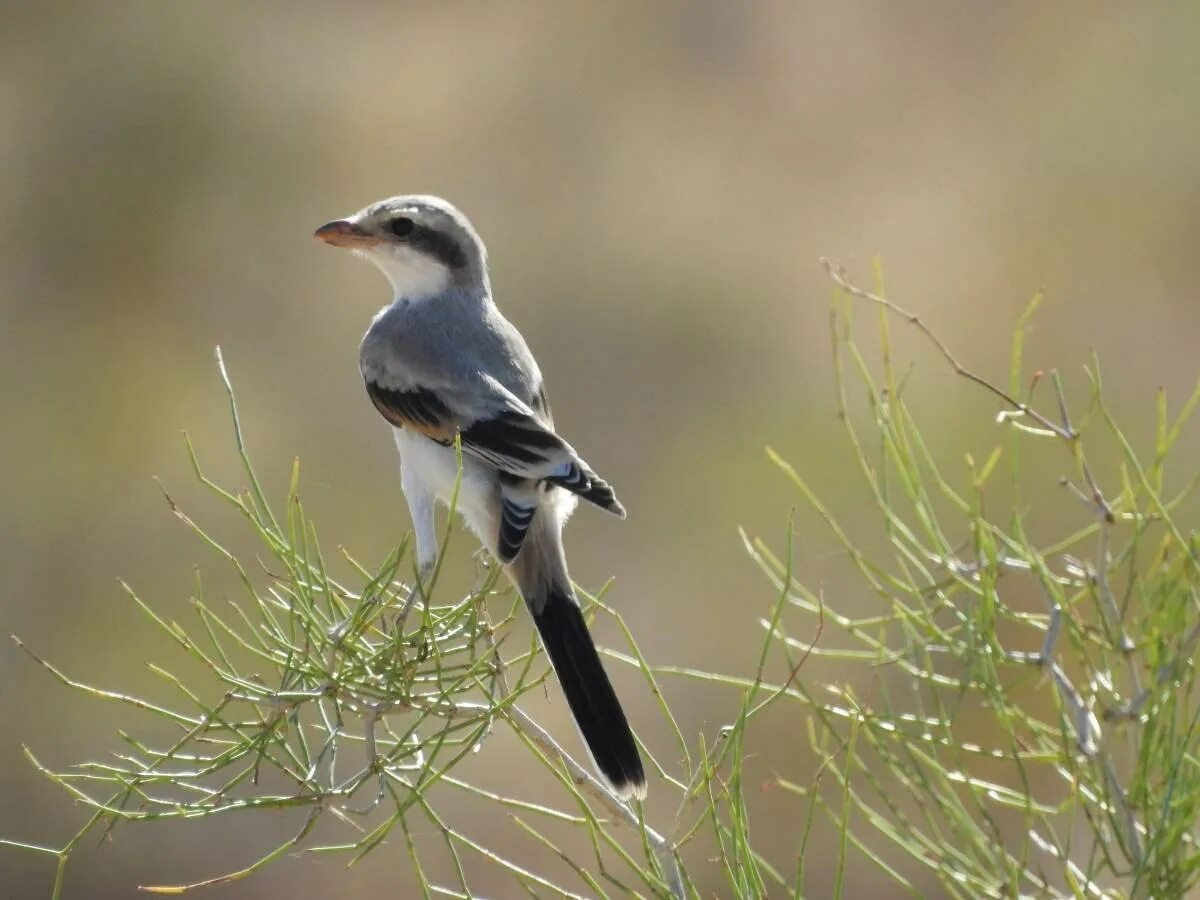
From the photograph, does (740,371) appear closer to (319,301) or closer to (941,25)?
(319,301)

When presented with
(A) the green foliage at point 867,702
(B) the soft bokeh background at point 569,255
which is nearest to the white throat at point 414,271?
(A) the green foliage at point 867,702

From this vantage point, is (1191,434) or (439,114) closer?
(1191,434)

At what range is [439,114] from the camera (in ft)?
46.7

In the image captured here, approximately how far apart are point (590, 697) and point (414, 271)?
1.63 m

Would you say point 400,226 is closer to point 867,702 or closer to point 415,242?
point 415,242

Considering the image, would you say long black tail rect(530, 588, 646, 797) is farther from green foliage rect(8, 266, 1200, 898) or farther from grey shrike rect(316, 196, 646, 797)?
green foliage rect(8, 266, 1200, 898)

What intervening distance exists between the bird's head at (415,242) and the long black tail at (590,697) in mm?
1366

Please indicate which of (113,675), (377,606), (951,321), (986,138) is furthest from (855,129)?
(377,606)

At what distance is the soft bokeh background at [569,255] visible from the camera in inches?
386

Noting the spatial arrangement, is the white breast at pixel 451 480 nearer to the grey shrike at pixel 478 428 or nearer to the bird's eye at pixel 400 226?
the grey shrike at pixel 478 428

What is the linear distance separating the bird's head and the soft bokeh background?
5.06 meters

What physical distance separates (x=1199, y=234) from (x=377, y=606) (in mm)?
11754

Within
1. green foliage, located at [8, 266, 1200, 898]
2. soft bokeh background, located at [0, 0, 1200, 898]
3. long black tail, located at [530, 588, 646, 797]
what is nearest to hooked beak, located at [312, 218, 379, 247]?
green foliage, located at [8, 266, 1200, 898]

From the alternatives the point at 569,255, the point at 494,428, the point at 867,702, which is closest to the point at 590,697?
the point at 494,428
